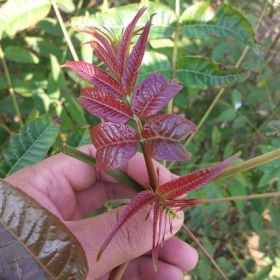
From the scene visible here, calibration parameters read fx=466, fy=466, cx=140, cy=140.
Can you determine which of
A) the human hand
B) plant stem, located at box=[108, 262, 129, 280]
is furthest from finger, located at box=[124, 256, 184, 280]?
plant stem, located at box=[108, 262, 129, 280]

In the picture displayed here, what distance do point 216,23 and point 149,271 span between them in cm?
74

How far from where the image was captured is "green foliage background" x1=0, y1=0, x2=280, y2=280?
1.24m

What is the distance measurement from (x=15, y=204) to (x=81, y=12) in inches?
56.3

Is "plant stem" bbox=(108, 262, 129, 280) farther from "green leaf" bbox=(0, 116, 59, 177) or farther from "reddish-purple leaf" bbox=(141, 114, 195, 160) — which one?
"green leaf" bbox=(0, 116, 59, 177)

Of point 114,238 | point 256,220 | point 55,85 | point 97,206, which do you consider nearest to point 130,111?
point 114,238

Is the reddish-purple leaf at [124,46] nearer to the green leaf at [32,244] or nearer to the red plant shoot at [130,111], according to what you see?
the red plant shoot at [130,111]

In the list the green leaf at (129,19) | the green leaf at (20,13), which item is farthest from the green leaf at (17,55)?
the green leaf at (129,19)

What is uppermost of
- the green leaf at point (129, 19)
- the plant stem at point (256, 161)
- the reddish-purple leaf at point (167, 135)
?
the green leaf at point (129, 19)

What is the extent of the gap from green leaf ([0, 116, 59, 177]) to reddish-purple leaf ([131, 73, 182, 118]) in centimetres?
55

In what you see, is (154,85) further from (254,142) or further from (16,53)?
(254,142)

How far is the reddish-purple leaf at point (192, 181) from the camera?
2.32ft

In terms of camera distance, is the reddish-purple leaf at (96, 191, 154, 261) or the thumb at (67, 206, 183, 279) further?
the thumb at (67, 206, 183, 279)

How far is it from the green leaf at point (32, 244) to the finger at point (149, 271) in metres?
0.76

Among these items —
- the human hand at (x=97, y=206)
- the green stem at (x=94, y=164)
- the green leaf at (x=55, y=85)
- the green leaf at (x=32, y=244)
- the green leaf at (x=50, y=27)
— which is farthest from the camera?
the green leaf at (x=50, y=27)
